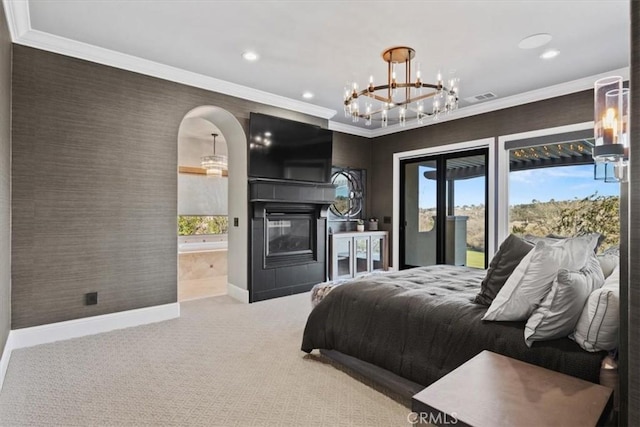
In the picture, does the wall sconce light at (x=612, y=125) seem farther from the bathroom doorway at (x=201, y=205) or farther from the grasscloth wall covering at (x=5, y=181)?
the bathroom doorway at (x=201, y=205)

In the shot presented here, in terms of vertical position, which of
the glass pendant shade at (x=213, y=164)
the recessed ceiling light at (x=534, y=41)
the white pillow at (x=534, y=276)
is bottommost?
the white pillow at (x=534, y=276)

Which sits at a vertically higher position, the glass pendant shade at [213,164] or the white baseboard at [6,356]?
the glass pendant shade at [213,164]

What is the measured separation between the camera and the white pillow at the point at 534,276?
173 centimetres

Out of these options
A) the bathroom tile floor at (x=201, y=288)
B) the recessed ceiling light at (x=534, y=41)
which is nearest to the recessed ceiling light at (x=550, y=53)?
the recessed ceiling light at (x=534, y=41)

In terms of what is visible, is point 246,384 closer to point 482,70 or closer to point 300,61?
point 300,61

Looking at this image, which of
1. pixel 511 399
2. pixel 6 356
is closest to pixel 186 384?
pixel 6 356

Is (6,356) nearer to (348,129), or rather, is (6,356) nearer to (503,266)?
(503,266)

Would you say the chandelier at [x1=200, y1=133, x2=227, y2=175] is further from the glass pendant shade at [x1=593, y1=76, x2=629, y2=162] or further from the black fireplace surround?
the glass pendant shade at [x1=593, y1=76, x2=629, y2=162]

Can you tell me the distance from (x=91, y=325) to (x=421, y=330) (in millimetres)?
3092

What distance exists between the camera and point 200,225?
23.4 ft

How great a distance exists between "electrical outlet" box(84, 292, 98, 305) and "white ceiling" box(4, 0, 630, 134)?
7.64 ft

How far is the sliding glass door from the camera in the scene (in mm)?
5254

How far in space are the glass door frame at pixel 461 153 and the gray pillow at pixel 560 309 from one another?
3356 mm

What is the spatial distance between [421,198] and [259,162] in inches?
118
